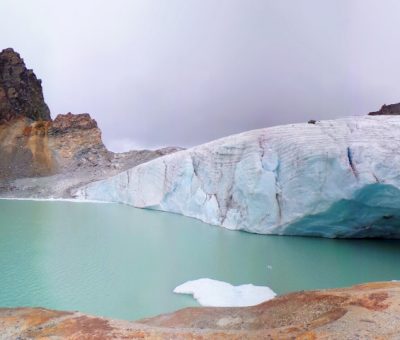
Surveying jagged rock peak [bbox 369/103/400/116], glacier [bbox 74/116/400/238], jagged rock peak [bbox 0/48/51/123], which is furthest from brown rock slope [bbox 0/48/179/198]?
jagged rock peak [bbox 369/103/400/116]

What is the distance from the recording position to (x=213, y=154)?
55.0ft

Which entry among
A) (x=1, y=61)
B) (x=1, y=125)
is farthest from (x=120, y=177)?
(x=1, y=61)

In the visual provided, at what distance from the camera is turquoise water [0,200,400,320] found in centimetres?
681

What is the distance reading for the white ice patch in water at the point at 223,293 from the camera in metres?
6.67

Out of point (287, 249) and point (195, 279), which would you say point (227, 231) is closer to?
point (287, 249)

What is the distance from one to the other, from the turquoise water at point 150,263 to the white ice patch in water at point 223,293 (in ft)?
0.86

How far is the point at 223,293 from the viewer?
7.08 m

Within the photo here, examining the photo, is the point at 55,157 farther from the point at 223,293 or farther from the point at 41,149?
the point at 223,293

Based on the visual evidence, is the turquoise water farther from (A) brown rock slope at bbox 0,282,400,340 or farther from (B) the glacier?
(A) brown rock slope at bbox 0,282,400,340

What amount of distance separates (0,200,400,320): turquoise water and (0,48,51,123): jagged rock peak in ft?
120

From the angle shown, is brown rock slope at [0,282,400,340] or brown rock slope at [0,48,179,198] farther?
brown rock slope at [0,48,179,198]

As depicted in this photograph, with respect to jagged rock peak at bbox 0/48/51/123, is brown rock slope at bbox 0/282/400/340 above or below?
Answer: below

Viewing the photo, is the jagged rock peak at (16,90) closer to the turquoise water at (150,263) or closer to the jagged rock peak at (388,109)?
the turquoise water at (150,263)

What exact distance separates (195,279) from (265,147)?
7593 mm
